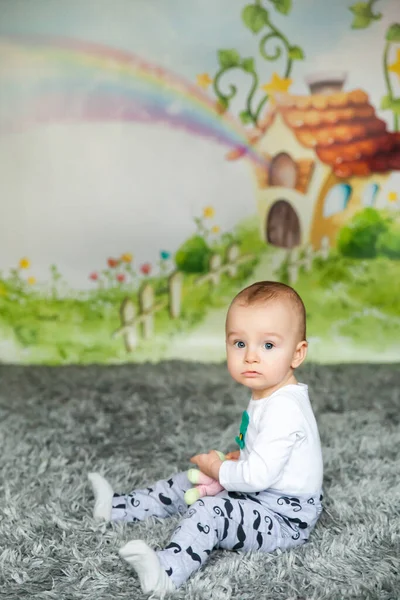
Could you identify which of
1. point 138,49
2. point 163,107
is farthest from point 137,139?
point 138,49

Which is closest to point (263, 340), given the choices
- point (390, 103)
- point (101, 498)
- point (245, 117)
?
point (101, 498)

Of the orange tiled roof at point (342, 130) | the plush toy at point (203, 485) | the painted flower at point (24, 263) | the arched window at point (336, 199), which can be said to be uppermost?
the orange tiled roof at point (342, 130)

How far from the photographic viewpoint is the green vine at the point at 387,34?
2.67 metres

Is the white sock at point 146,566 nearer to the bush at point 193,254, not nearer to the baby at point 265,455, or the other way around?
the baby at point 265,455

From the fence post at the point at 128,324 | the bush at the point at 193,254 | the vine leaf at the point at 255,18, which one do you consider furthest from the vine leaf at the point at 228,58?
the fence post at the point at 128,324

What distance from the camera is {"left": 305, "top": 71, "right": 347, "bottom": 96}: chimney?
2.69 metres

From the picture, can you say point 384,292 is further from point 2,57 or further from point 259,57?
point 2,57

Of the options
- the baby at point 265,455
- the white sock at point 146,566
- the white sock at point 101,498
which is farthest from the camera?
the white sock at point 101,498

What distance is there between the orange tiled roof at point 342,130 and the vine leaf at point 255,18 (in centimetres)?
26

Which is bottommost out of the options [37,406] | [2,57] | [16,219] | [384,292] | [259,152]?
[37,406]

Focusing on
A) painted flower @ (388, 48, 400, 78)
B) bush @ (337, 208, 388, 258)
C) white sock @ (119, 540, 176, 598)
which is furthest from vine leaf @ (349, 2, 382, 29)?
white sock @ (119, 540, 176, 598)

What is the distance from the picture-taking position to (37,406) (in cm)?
202

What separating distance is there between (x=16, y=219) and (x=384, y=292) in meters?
1.38

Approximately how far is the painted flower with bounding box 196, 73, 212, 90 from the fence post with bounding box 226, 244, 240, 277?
59cm
